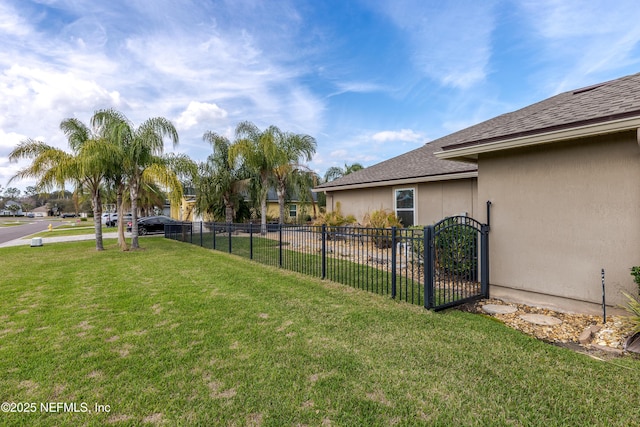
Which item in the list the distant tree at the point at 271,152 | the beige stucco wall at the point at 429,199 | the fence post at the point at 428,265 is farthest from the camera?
the distant tree at the point at 271,152

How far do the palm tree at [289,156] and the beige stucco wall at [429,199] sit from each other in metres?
4.83

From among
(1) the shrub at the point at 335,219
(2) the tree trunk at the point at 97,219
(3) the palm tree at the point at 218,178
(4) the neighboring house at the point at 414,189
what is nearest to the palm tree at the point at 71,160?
(2) the tree trunk at the point at 97,219

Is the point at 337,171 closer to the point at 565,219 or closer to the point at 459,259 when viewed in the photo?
the point at 459,259

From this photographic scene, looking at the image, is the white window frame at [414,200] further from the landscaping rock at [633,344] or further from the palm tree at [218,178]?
the palm tree at [218,178]

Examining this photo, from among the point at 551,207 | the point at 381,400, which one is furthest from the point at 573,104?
the point at 381,400

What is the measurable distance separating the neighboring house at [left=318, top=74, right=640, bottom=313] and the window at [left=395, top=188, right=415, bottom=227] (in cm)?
544

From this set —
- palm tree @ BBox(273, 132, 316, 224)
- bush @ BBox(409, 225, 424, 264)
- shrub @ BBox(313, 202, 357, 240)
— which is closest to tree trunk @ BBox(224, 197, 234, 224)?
palm tree @ BBox(273, 132, 316, 224)

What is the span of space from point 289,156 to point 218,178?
18.8 ft

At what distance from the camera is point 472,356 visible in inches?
122

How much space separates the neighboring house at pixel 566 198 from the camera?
3.91m

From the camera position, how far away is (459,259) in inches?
222

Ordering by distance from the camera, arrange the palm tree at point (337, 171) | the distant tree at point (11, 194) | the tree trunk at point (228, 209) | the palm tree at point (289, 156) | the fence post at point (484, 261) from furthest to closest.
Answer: the distant tree at point (11, 194) → the palm tree at point (337, 171) → the tree trunk at point (228, 209) → the palm tree at point (289, 156) → the fence post at point (484, 261)

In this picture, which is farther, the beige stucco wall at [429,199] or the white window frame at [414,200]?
the white window frame at [414,200]

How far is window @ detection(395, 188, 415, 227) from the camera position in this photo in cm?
1122
